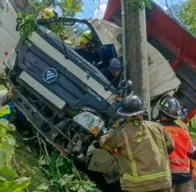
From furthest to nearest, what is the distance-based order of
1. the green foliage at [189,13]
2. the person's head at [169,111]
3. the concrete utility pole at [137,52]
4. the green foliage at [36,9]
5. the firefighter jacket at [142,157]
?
the green foliage at [189,13] → the concrete utility pole at [137,52] → the person's head at [169,111] → the firefighter jacket at [142,157] → the green foliage at [36,9]

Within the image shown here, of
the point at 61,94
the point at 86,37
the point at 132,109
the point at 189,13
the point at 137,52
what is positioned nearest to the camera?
the point at 132,109

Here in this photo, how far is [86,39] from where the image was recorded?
785cm

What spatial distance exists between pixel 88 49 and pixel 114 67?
0.62 m

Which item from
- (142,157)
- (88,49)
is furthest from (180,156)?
(88,49)

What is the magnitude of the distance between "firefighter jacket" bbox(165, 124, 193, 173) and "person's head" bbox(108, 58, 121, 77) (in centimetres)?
169

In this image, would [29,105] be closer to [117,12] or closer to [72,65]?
[72,65]

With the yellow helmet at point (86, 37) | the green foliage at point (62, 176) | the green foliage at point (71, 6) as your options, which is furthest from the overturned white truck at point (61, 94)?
the green foliage at point (71, 6)

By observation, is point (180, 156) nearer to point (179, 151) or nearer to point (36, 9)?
point (179, 151)

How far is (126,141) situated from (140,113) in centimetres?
35

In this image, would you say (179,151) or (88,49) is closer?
(179,151)

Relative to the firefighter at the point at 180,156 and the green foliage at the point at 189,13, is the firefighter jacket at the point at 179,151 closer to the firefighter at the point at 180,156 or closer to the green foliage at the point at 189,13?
the firefighter at the point at 180,156

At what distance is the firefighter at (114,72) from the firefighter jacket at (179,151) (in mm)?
1616

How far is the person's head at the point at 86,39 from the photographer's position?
25.6 ft

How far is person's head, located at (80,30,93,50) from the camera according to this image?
307 inches
